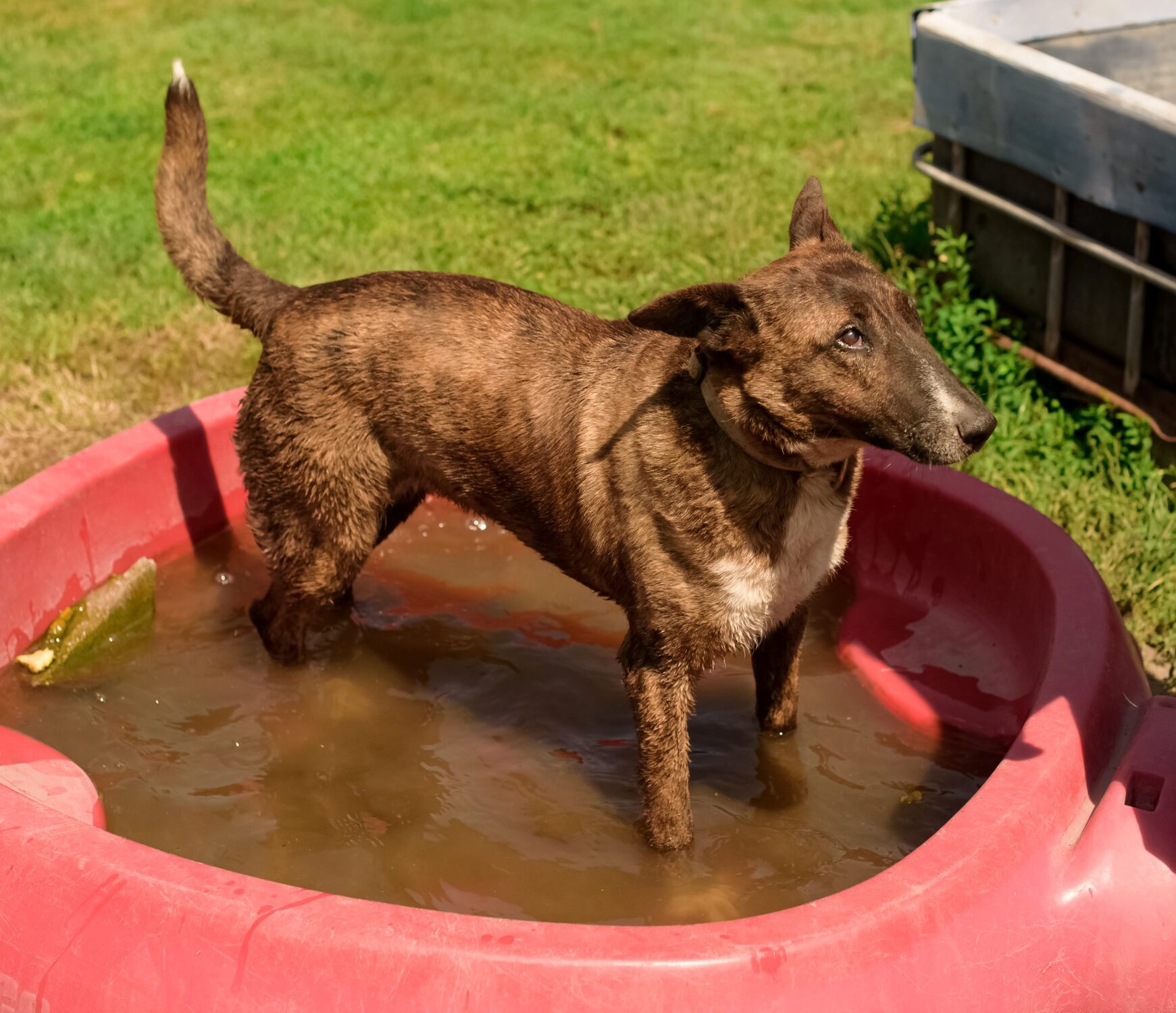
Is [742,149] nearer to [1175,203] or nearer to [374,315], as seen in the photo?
[1175,203]

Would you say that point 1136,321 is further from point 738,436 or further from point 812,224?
point 738,436

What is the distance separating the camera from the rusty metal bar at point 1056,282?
567 cm

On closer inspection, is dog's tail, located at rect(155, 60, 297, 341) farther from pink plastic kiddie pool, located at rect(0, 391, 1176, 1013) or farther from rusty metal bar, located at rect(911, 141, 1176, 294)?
rusty metal bar, located at rect(911, 141, 1176, 294)

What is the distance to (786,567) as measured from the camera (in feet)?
12.0

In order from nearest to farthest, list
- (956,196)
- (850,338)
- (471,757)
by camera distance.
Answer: (850,338)
(471,757)
(956,196)

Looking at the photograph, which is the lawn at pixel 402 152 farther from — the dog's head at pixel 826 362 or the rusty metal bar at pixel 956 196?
the dog's head at pixel 826 362

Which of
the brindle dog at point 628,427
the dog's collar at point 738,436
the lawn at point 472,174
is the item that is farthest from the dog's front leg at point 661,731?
the lawn at point 472,174

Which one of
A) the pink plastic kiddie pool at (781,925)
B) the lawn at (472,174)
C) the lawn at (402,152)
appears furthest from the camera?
the lawn at (402,152)

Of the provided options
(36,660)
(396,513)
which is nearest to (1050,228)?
(396,513)

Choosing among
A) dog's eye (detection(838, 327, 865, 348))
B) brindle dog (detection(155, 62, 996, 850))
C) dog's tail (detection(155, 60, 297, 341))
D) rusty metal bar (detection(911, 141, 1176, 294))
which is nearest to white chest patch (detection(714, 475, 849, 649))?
brindle dog (detection(155, 62, 996, 850))

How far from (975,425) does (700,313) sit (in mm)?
717

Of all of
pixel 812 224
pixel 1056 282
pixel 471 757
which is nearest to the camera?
pixel 812 224

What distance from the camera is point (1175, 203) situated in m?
5.00

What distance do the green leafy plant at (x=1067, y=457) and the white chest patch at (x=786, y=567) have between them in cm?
173
